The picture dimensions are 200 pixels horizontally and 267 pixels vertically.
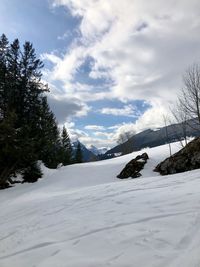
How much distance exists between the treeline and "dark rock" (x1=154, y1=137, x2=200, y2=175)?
1174cm

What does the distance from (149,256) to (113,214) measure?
2.89m

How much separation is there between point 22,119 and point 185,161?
56.2 ft

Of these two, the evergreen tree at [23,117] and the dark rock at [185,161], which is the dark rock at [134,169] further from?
the evergreen tree at [23,117]

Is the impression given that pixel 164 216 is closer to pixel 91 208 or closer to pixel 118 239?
pixel 118 239

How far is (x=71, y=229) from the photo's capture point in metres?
6.98

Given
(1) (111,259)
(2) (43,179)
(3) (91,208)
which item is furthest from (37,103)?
(1) (111,259)

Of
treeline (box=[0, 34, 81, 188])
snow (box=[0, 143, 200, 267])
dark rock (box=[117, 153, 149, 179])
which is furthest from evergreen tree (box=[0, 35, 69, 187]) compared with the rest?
snow (box=[0, 143, 200, 267])

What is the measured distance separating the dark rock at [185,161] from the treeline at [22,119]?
38.5ft

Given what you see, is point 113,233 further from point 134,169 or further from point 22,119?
point 22,119

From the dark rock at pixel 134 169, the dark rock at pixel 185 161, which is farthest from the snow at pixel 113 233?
the dark rock at pixel 134 169

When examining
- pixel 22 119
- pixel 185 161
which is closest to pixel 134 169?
pixel 185 161

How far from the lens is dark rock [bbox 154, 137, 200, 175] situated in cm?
1636

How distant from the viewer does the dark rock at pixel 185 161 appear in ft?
53.7

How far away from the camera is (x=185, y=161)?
55.1 feet
